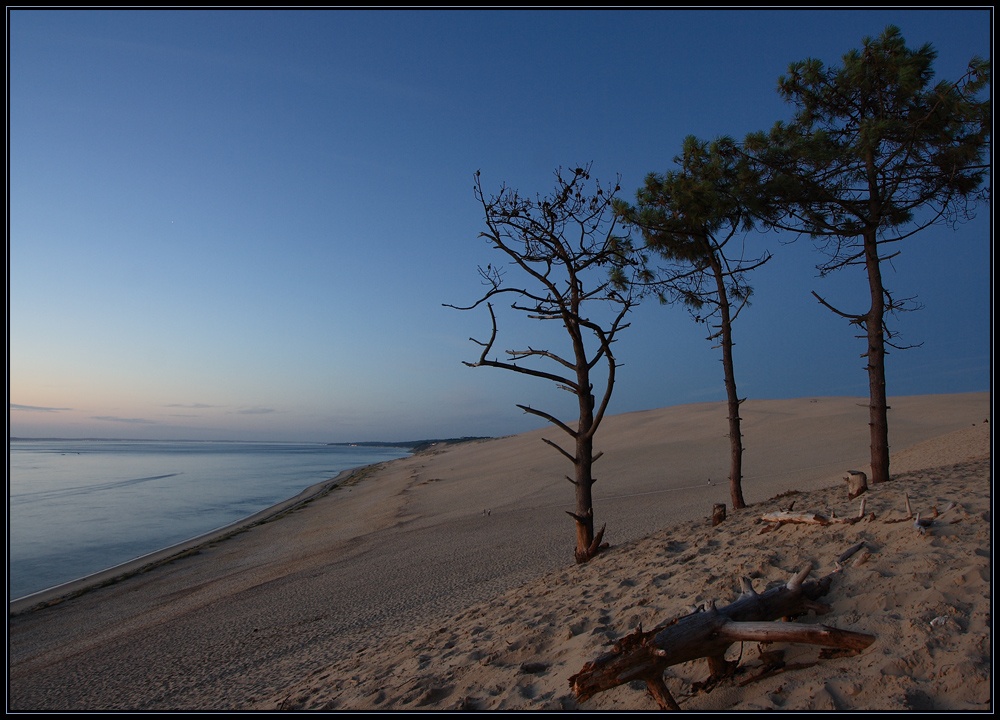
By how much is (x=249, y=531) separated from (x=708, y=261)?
16.0 m

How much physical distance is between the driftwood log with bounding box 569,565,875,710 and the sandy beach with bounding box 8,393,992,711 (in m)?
0.14

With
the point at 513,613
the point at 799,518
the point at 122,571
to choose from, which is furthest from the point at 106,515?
the point at 799,518

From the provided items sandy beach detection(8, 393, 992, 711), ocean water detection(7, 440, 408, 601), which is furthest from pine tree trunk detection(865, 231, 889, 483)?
ocean water detection(7, 440, 408, 601)

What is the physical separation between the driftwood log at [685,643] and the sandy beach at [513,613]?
142 mm

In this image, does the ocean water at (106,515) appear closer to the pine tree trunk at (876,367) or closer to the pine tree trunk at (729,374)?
the pine tree trunk at (729,374)

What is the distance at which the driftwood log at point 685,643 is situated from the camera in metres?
3.38

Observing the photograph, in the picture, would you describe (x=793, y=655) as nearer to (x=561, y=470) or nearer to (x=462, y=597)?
(x=462, y=597)

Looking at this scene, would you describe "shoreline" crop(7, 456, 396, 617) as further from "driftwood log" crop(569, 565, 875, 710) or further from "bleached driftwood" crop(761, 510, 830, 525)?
"bleached driftwood" crop(761, 510, 830, 525)

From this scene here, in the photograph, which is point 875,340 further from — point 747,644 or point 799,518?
point 747,644

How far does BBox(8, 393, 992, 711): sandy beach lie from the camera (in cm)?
354

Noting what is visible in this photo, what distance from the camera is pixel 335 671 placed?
215 inches

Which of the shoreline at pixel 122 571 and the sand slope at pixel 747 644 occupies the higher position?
the sand slope at pixel 747 644

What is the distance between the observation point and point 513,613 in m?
6.05

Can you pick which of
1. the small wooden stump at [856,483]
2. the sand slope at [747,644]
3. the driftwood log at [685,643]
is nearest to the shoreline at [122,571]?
the sand slope at [747,644]
